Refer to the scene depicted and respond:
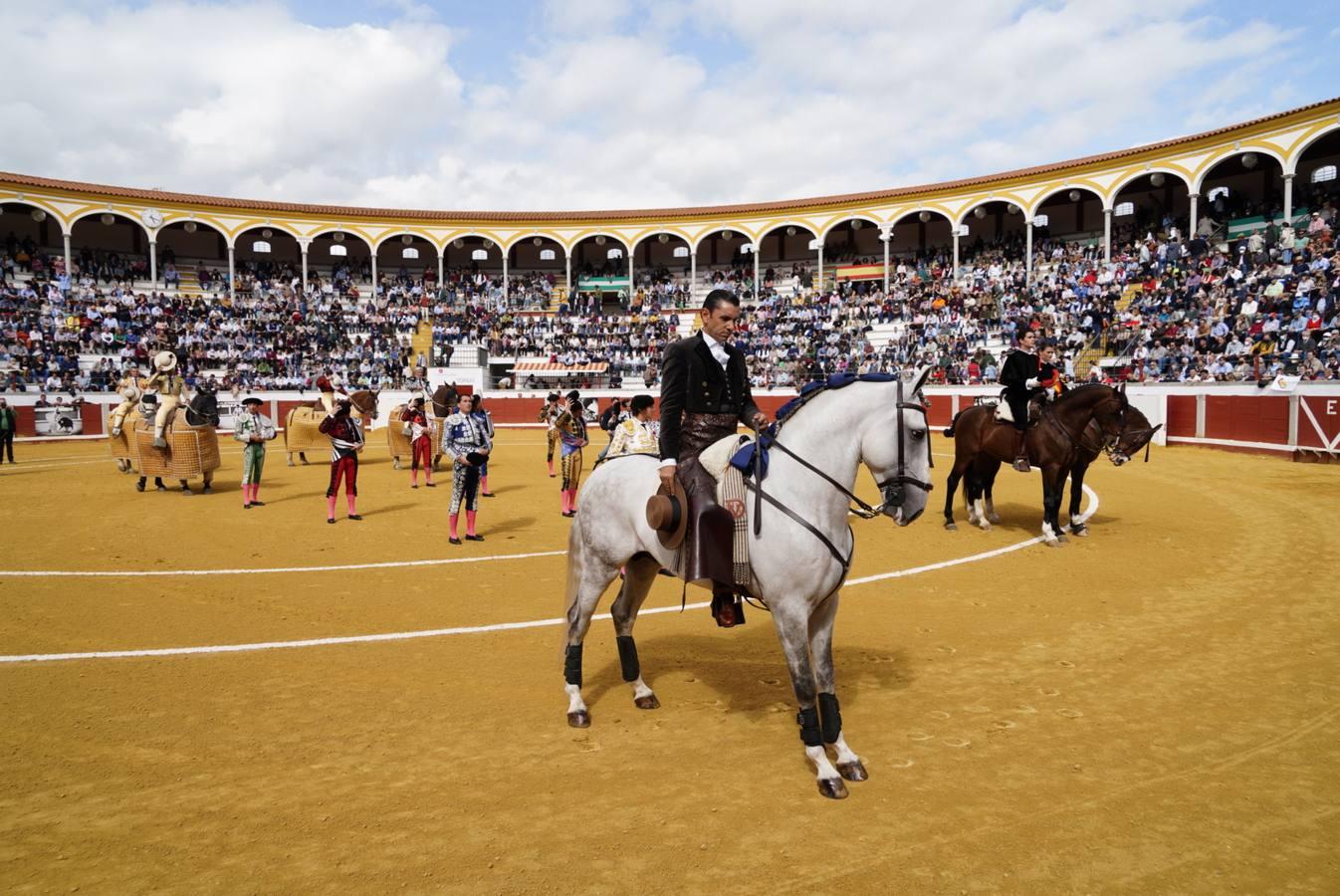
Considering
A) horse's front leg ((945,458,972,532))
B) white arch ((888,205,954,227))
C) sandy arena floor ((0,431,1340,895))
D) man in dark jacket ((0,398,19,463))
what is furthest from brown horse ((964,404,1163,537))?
white arch ((888,205,954,227))

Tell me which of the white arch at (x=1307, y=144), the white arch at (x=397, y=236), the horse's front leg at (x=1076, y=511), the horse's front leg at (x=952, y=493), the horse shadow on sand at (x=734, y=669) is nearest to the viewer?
the horse shadow on sand at (x=734, y=669)

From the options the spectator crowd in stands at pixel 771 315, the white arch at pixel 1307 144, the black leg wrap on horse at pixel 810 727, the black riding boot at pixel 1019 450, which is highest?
the white arch at pixel 1307 144

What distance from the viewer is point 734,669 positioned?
5.30 metres

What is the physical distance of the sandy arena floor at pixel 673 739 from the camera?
3.07 metres

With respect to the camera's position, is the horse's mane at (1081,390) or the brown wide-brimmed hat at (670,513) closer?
the brown wide-brimmed hat at (670,513)

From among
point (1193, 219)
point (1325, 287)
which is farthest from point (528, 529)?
point (1193, 219)

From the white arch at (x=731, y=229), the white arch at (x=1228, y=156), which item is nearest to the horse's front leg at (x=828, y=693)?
the white arch at (x=1228, y=156)

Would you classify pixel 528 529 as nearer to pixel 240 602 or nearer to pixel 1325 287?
pixel 240 602

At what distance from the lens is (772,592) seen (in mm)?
3836

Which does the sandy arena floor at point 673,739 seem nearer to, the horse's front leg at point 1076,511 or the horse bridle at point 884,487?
the horse bridle at point 884,487

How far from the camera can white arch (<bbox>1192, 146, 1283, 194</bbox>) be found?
28.8 m

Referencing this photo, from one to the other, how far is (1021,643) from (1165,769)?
1956mm

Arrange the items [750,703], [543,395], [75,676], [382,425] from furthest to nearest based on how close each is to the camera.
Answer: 1. [543,395]
2. [382,425]
3. [75,676]
4. [750,703]

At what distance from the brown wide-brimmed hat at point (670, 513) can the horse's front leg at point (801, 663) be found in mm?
621
